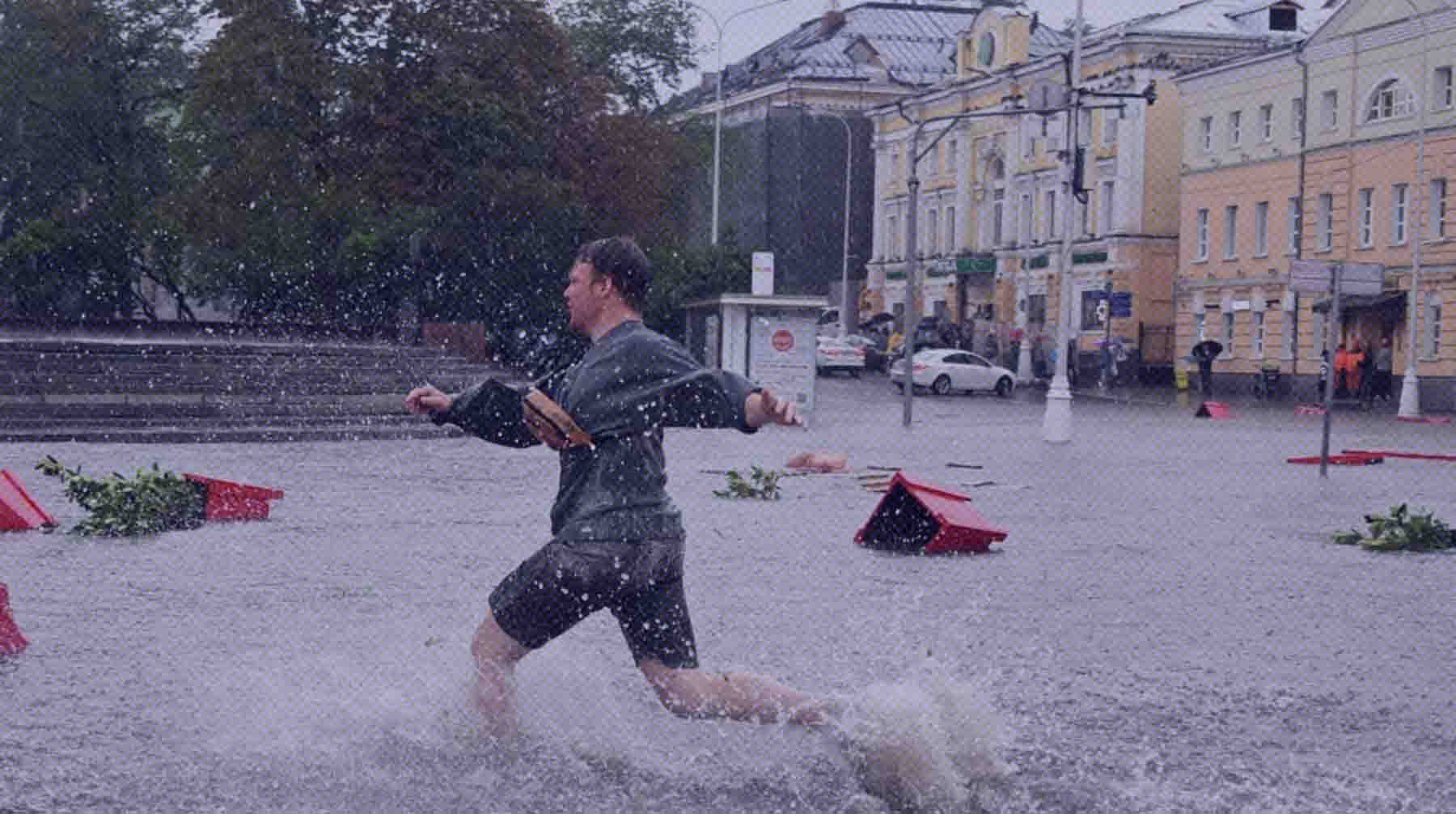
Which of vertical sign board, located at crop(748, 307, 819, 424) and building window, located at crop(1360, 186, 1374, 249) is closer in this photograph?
vertical sign board, located at crop(748, 307, 819, 424)

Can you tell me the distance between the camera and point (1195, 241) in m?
72.0

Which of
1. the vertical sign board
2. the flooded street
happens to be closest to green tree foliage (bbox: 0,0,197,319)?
the vertical sign board

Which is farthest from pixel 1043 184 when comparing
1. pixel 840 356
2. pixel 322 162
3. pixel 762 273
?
pixel 322 162

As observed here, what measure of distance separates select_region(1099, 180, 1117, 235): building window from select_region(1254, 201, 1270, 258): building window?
949 centimetres

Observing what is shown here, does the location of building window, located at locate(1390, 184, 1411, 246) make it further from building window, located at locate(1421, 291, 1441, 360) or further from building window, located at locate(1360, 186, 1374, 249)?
building window, located at locate(1421, 291, 1441, 360)

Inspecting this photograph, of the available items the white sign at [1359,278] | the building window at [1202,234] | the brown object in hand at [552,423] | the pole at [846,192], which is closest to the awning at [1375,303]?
the building window at [1202,234]

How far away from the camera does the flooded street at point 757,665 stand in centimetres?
680

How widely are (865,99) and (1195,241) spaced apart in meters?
28.5

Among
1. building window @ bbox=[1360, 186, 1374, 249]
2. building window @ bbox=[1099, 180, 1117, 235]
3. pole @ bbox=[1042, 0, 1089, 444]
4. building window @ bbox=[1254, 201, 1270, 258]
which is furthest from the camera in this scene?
building window @ bbox=[1099, 180, 1117, 235]

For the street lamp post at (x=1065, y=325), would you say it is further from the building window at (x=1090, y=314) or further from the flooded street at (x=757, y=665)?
the building window at (x=1090, y=314)

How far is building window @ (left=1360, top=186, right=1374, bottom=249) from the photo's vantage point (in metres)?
61.1

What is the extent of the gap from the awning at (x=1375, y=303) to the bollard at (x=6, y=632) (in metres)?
51.5

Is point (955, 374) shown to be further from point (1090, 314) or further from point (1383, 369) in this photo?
point (1090, 314)

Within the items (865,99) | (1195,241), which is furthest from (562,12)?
(865,99)
